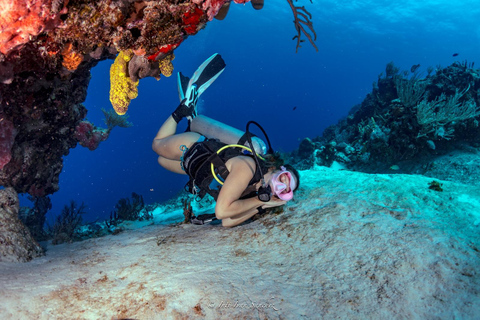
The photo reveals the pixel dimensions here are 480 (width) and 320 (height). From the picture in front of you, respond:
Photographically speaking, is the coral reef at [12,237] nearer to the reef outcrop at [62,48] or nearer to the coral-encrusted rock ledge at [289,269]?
the coral-encrusted rock ledge at [289,269]

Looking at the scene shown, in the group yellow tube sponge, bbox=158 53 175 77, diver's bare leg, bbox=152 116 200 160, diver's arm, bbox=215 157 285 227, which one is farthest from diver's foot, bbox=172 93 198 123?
diver's arm, bbox=215 157 285 227

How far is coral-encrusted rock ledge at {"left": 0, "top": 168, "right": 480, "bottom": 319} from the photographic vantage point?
1979mm

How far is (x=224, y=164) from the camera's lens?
3.46 meters

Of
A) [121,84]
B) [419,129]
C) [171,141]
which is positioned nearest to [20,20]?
[121,84]

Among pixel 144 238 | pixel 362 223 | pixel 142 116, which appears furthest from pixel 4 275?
pixel 142 116

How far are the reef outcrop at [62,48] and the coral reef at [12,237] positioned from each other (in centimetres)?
86

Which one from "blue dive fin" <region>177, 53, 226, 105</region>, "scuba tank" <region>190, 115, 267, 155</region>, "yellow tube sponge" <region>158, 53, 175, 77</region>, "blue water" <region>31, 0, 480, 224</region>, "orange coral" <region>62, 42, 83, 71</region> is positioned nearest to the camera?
"orange coral" <region>62, 42, 83, 71</region>

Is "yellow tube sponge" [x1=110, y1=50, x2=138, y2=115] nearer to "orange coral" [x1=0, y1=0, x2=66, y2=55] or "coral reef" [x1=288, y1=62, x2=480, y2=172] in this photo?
"orange coral" [x1=0, y1=0, x2=66, y2=55]

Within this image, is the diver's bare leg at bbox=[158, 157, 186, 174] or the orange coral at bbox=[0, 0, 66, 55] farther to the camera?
the diver's bare leg at bbox=[158, 157, 186, 174]

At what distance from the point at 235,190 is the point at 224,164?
47 cm

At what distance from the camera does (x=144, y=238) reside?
12.0 feet

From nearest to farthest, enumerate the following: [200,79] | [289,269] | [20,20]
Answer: [20,20], [289,269], [200,79]

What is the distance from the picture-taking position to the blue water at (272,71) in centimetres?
3847

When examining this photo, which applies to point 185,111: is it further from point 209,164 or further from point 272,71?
point 272,71
